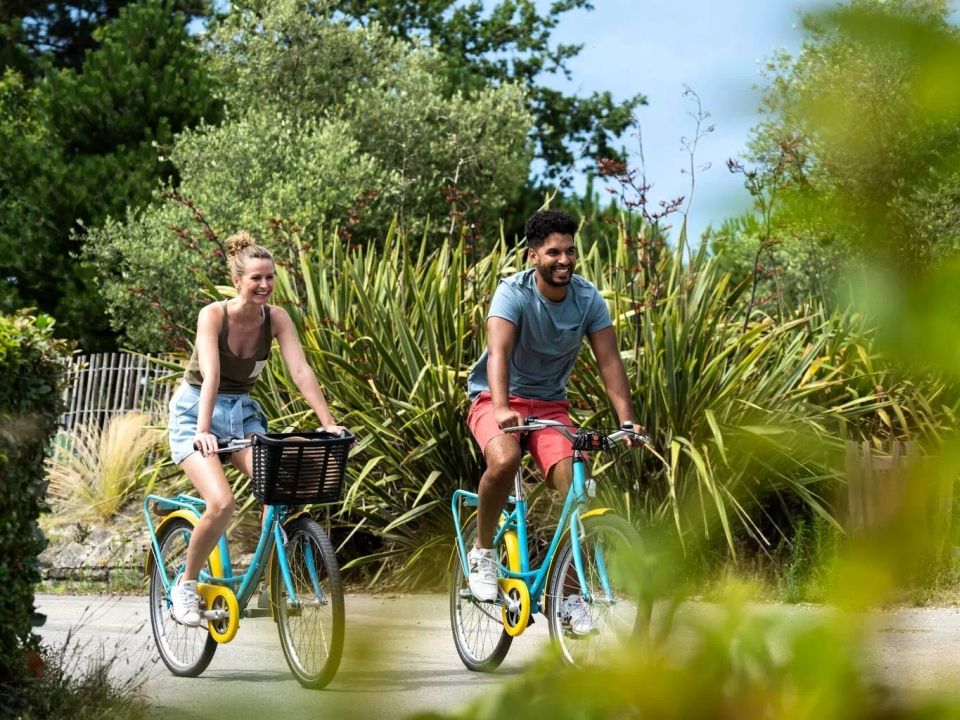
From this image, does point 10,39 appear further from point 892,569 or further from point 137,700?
point 892,569

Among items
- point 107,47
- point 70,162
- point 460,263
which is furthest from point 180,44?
point 460,263

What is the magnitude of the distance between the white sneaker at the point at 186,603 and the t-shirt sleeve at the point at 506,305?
157 centimetres

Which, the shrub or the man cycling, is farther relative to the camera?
the shrub

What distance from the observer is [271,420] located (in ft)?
30.9

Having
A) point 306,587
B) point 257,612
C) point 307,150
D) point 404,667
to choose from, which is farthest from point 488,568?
point 307,150

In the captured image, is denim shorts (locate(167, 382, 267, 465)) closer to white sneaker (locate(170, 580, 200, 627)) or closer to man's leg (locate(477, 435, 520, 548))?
white sneaker (locate(170, 580, 200, 627))

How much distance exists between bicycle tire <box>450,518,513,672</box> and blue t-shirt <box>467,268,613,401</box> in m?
0.65

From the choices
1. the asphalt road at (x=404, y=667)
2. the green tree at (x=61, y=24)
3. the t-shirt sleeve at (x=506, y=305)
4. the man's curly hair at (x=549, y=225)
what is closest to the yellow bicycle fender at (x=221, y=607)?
the t-shirt sleeve at (x=506, y=305)

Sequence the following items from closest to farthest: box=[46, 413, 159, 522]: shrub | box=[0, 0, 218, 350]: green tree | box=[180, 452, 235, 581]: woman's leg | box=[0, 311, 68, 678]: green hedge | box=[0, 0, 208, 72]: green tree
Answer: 1. box=[0, 311, 68, 678]: green hedge
2. box=[180, 452, 235, 581]: woman's leg
3. box=[46, 413, 159, 522]: shrub
4. box=[0, 0, 218, 350]: green tree
5. box=[0, 0, 208, 72]: green tree

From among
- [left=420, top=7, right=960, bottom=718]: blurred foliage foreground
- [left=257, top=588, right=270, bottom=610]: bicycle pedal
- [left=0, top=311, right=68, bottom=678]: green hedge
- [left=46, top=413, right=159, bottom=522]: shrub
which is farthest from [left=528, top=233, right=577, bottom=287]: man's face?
[left=46, top=413, right=159, bottom=522]: shrub

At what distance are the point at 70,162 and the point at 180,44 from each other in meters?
3.31

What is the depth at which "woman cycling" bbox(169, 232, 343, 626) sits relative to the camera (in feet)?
17.6

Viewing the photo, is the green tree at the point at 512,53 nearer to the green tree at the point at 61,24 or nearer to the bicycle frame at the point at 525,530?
the green tree at the point at 61,24

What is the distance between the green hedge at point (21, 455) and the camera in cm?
447
